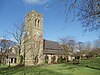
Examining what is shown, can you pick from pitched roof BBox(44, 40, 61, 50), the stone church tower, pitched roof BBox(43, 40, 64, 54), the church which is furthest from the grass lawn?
pitched roof BBox(44, 40, 61, 50)

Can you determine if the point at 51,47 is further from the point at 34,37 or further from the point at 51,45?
the point at 34,37

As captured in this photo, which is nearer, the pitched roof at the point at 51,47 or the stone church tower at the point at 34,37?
the stone church tower at the point at 34,37

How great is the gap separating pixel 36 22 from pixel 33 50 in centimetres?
1258

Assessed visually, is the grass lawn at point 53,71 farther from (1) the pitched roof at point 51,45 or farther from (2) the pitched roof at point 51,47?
(1) the pitched roof at point 51,45

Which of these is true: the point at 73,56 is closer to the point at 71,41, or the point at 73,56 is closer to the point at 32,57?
the point at 71,41

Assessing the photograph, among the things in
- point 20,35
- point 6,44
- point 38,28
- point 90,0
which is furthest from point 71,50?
point 90,0

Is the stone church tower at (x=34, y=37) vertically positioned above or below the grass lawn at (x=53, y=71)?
above

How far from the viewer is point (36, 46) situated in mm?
53500

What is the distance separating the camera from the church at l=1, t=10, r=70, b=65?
52194 millimetres

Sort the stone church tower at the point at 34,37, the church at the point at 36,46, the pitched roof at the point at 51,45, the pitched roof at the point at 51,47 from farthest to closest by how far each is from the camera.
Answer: the pitched roof at the point at 51,45 < the pitched roof at the point at 51,47 < the stone church tower at the point at 34,37 < the church at the point at 36,46

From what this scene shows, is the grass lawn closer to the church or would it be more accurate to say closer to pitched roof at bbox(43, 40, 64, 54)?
the church

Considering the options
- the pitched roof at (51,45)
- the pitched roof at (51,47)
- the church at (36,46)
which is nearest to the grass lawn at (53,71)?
the church at (36,46)

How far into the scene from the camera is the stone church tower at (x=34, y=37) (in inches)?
2106

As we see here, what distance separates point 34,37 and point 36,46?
4735 millimetres
